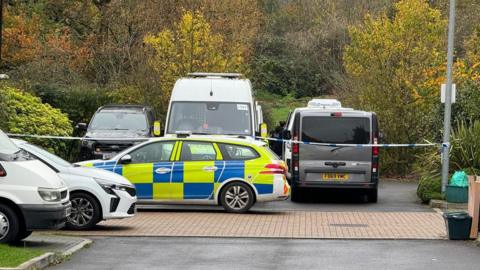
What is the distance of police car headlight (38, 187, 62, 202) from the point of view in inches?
445

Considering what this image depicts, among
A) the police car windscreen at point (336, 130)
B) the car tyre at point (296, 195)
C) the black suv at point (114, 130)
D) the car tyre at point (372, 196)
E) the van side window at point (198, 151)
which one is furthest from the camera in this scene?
the black suv at point (114, 130)

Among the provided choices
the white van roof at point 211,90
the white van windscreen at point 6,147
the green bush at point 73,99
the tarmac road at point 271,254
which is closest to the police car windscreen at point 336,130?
the white van roof at point 211,90

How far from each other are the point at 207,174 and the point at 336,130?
3.57 metres

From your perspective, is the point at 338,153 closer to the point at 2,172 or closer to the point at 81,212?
the point at 81,212

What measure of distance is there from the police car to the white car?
2.80 meters

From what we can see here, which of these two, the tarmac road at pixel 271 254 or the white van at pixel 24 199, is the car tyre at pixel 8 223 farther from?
the tarmac road at pixel 271 254

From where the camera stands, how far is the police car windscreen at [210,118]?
66.7 feet

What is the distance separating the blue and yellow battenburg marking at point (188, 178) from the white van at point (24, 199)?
5.44 meters

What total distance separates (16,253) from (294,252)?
12.3 feet

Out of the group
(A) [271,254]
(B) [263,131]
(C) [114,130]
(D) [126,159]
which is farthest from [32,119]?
(A) [271,254]

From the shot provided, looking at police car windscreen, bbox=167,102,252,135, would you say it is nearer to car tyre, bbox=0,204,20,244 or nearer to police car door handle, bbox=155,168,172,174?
police car door handle, bbox=155,168,172,174

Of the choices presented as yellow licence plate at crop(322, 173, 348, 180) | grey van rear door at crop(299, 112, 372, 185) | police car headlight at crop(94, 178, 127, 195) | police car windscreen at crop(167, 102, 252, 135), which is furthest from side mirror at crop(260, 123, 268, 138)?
police car headlight at crop(94, 178, 127, 195)

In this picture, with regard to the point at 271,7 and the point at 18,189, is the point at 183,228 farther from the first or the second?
the point at 271,7

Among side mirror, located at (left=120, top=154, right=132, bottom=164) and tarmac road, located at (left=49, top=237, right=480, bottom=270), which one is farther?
side mirror, located at (left=120, top=154, right=132, bottom=164)
